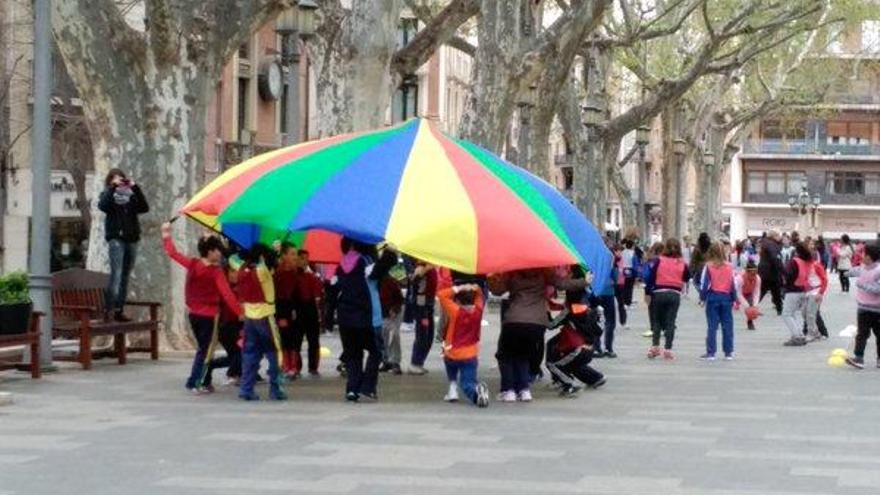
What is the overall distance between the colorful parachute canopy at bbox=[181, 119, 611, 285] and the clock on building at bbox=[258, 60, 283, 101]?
34724 millimetres

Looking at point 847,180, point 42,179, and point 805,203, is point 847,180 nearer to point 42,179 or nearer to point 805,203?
point 805,203

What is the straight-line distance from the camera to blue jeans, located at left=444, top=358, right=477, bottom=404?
1578cm

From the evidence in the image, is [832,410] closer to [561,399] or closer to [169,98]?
[561,399]

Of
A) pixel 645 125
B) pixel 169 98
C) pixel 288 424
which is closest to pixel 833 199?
pixel 645 125

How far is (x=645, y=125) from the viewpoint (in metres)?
47.2

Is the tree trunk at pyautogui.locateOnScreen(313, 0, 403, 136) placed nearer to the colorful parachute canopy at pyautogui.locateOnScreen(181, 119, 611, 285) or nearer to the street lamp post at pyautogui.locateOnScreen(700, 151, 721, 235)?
the colorful parachute canopy at pyautogui.locateOnScreen(181, 119, 611, 285)

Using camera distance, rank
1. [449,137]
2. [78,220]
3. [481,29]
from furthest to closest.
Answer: [78,220], [481,29], [449,137]

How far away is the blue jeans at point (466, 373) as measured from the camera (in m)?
15.8

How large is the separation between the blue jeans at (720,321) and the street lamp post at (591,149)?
1795cm

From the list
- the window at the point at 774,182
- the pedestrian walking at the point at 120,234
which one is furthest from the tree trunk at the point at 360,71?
the window at the point at 774,182

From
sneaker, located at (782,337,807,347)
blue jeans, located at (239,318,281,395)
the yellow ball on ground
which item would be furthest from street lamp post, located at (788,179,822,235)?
blue jeans, located at (239,318,281,395)

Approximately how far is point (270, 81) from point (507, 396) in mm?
36444

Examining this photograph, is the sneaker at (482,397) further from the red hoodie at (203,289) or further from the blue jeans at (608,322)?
the blue jeans at (608,322)

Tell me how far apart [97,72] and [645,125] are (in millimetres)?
28533
